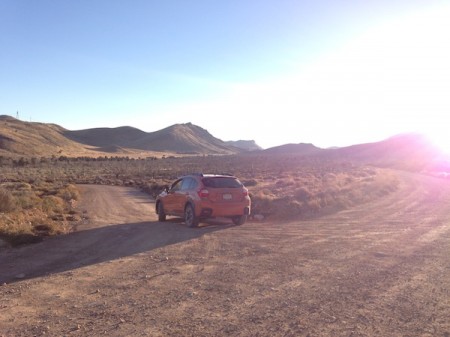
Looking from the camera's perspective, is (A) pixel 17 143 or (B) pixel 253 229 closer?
(B) pixel 253 229

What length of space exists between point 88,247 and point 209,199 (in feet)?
14.3

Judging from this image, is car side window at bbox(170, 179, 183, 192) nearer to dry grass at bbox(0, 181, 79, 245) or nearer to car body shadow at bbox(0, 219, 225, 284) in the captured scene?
car body shadow at bbox(0, 219, 225, 284)

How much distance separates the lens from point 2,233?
12.6 metres

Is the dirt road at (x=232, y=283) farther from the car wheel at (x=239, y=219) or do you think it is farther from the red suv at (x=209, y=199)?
the car wheel at (x=239, y=219)

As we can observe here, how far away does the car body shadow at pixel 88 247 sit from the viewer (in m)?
9.59

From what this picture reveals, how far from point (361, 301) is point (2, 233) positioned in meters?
9.92

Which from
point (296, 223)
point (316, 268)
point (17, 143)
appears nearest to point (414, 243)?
point (316, 268)

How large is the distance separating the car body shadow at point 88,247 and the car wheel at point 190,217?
0.23 meters

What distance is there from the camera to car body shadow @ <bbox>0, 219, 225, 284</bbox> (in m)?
9.59

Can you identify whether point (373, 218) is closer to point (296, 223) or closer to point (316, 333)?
point (296, 223)

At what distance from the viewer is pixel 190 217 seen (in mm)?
15266

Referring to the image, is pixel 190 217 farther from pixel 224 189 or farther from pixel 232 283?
pixel 232 283

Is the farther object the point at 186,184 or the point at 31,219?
the point at 186,184

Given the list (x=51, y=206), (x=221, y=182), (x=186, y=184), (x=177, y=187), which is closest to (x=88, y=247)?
(x=186, y=184)
